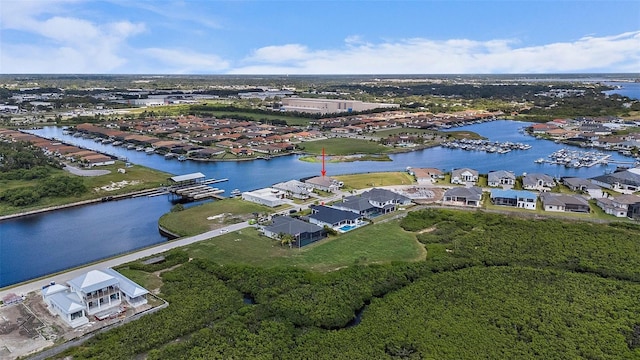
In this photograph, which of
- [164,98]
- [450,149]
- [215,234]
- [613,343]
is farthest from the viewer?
[164,98]

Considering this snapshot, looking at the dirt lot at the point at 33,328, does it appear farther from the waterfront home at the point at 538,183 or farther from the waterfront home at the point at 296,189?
the waterfront home at the point at 538,183

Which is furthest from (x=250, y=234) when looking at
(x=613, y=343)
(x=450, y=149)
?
(x=450, y=149)

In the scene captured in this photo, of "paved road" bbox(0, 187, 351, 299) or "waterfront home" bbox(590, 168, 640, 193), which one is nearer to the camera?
"paved road" bbox(0, 187, 351, 299)

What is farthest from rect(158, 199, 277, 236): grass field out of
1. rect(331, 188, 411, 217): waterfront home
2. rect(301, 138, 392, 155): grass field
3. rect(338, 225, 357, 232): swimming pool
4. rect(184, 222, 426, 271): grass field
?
rect(301, 138, 392, 155): grass field

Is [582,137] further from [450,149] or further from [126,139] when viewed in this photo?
[126,139]

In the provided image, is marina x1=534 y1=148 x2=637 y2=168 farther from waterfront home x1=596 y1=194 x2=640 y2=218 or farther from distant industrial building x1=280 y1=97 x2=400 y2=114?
distant industrial building x1=280 y1=97 x2=400 y2=114
